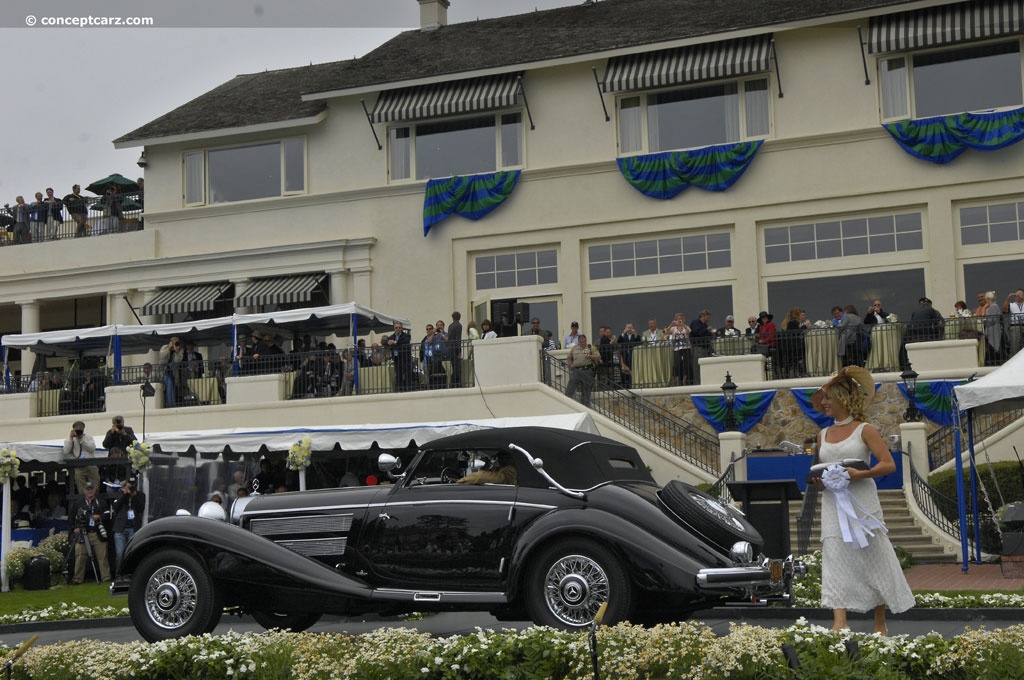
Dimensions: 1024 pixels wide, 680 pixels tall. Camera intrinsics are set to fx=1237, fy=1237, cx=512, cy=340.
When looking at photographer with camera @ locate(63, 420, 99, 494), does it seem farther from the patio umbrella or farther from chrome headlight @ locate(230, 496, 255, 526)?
the patio umbrella

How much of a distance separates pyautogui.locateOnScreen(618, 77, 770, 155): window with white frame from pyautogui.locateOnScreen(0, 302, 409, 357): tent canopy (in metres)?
7.17

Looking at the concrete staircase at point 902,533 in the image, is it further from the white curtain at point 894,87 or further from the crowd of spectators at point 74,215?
the crowd of spectators at point 74,215

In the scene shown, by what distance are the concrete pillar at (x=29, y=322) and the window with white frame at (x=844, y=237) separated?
2009 centimetres

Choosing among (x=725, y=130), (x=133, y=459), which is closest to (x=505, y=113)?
(x=725, y=130)

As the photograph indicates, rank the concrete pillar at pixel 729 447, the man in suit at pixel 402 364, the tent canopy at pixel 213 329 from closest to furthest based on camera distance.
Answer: the concrete pillar at pixel 729 447 → the man in suit at pixel 402 364 → the tent canopy at pixel 213 329

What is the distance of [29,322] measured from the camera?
34.4 metres

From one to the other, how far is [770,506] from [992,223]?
53.7ft

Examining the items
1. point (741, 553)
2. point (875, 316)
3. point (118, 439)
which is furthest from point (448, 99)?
point (741, 553)

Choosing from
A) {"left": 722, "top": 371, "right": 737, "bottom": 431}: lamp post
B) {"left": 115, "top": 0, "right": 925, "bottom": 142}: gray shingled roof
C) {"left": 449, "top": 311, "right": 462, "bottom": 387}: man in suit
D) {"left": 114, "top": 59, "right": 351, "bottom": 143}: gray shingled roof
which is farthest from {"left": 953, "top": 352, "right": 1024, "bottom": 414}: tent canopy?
Result: {"left": 114, "top": 59, "right": 351, "bottom": 143}: gray shingled roof

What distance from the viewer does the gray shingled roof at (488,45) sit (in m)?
28.7

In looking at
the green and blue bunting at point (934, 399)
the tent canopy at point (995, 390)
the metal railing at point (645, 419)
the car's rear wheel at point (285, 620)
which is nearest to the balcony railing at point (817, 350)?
the metal railing at point (645, 419)

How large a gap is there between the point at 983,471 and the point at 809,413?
3850 millimetres

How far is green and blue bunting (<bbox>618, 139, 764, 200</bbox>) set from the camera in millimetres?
28141

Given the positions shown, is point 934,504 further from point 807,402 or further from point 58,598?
point 58,598
